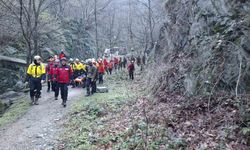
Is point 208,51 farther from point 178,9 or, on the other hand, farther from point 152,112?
point 178,9

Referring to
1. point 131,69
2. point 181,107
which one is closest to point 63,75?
point 181,107

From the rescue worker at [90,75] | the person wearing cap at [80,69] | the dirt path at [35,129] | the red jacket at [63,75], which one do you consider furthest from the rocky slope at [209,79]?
the person wearing cap at [80,69]

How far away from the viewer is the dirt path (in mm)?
8748

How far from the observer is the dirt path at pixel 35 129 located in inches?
344

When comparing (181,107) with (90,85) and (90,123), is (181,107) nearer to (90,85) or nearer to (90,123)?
(90,123)

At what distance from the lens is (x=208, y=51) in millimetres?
8766

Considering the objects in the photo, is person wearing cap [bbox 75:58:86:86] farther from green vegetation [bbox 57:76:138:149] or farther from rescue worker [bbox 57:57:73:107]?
green vegetation [bbox 57:76:138:149]

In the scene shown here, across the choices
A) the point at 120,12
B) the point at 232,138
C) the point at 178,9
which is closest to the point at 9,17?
the point at 178,9

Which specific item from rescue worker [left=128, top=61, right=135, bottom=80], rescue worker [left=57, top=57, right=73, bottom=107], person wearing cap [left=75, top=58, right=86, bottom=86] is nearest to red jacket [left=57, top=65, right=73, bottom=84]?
rescue worker [left=57, top=57, right=73, bottom=107]

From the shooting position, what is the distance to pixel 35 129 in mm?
10172

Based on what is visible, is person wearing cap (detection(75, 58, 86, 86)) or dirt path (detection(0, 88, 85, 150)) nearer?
dirt path (detection(0, 88, 85, 150))

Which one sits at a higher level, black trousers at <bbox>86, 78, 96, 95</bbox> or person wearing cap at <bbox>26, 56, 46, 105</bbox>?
person wearing cap at <bbox>26, 56, 46, 105</bbox>

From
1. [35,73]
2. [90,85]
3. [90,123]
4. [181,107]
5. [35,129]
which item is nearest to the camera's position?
[181,107]

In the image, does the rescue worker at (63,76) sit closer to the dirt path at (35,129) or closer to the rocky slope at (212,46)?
the dirt path at (35,129)
